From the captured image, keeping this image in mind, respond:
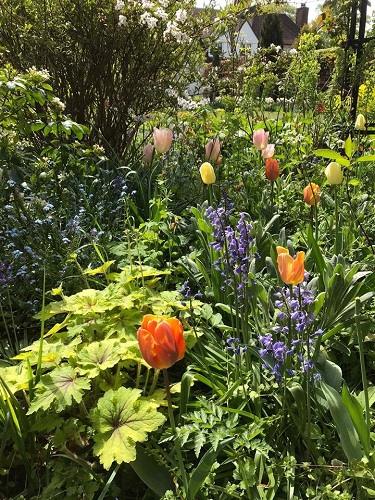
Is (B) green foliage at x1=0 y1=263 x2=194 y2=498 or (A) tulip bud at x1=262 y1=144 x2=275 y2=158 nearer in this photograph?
(B) green foliage at x1=0 y1=263 x2=194 y2=498

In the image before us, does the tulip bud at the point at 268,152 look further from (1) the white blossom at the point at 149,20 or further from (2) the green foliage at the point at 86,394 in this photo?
(1) the white blossom at the point at 149,20

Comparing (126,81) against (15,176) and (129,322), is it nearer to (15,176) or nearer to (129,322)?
(15,176)

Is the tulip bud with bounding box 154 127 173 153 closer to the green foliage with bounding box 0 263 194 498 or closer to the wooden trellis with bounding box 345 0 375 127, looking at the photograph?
the green foliage with bounding box 0 263 194 498

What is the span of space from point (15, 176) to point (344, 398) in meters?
2.12

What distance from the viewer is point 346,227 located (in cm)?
260

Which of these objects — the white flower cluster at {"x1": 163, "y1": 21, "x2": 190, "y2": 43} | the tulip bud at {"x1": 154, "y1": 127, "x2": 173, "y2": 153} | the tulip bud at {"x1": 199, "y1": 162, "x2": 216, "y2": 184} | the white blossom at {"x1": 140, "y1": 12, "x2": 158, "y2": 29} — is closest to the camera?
the tulip bud at {"x1": 199, "y1": 162, "x2": 216, "y2": 184}

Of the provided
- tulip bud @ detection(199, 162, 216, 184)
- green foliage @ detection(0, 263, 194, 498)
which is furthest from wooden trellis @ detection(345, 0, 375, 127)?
green foliage @ detection(0, 263, 194, 498)

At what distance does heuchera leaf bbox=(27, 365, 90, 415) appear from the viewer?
4.70 feet

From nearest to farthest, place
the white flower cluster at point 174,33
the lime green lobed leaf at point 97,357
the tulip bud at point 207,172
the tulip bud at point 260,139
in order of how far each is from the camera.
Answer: the lime green lobed leaf at point 97,357 → the tulip bud at point 207,172 → the tulip bud at point 260,139 → the white flower cluster at point 174,33

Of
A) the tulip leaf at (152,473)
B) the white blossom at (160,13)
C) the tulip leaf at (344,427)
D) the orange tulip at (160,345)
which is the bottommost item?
the tulip leaf at (152,473)

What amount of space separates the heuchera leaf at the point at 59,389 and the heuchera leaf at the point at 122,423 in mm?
79

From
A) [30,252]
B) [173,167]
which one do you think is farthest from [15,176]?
[173,167]

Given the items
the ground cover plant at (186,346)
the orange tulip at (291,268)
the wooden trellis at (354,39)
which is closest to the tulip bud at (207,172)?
the ground cover plant at (186,346)

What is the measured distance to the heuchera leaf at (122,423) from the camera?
1340mm
